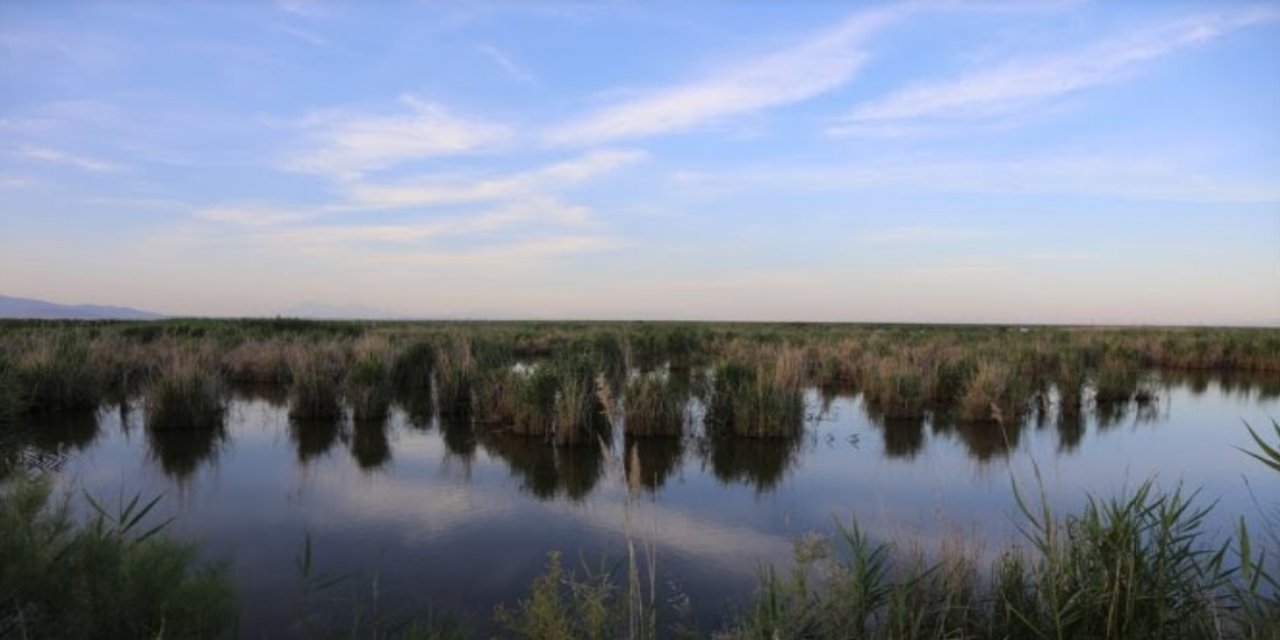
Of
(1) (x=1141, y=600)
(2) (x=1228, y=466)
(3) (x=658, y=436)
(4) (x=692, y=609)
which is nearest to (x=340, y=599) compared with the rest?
(4) (x=692, y=609)

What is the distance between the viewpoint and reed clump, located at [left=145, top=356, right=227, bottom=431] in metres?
10.3

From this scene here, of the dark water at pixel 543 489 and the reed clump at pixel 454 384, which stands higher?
the reed clump at pixel 454 384

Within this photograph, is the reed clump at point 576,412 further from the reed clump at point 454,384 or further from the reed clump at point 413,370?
the reed clump at point 413,370

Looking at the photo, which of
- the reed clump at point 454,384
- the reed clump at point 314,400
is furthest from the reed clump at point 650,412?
the reed clump at point 314,400

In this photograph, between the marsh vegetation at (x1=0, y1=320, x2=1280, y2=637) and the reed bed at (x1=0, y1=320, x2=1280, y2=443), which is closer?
the marsh vegetation at (x1=0, y1=320, x2=1280, y2=637)

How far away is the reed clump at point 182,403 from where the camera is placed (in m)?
10.3

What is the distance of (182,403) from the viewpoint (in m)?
10.4

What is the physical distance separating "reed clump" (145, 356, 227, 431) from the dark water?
300 millimetres

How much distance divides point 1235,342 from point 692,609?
31060 millimetres

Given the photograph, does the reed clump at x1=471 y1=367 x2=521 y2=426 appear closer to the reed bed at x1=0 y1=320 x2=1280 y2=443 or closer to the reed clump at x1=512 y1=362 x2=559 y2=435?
the reed bed at x1=0 y1=320 x2=1280 y2=443

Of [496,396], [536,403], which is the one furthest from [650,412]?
[496,396]

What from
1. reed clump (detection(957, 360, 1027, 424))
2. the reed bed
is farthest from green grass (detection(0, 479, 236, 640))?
reed clump (detection(957, 360, 1027, 424))

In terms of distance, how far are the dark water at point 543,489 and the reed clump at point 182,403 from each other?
0.30 m

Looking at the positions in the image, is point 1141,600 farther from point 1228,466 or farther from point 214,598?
point 1228,466
